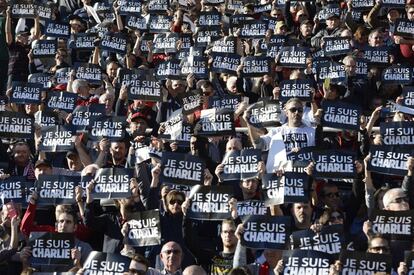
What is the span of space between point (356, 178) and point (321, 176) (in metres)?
0.37

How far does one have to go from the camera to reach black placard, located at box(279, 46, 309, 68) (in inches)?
723

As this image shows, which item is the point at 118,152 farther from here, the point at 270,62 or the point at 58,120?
the point at 270,62

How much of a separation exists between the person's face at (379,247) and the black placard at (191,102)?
4523 mm

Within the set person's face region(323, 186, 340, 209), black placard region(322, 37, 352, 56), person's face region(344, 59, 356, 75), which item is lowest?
person's face region(323, 186, 340, 209)

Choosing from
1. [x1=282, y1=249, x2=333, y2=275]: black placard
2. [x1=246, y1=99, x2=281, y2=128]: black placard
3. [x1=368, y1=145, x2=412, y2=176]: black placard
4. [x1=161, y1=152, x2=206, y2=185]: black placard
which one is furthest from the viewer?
[x1=246, y1=99, x2=281, y2=128]: black placard

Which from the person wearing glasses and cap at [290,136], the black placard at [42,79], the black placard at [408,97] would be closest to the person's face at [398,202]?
the person wearing glasses and cap at [290,136]

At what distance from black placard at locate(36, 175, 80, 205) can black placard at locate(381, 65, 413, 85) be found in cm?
446

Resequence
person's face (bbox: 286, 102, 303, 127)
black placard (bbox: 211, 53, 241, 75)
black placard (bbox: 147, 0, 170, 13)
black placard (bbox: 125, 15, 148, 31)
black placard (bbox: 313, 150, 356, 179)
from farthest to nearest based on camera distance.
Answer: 1. black placard (bbox: 147, 0, 170, 13)
2. black placard (bbox: 125, 15, 148, 31)
3. black placard (bbox: 211, 53, 241, 75)
4. person's face (bbox: 286, 102, 303, 127)
5. black placard (bbox: 313, 150, 356, 179)

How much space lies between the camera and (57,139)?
53.6ft

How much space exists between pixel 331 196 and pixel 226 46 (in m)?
5.46

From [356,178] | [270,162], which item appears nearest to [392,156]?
[356,178]

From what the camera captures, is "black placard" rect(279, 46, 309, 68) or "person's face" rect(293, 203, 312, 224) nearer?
"person's face" rect(293, 203, 312, 224)

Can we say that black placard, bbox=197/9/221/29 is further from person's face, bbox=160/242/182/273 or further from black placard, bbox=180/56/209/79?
person's face, bbox=160/242/182/273

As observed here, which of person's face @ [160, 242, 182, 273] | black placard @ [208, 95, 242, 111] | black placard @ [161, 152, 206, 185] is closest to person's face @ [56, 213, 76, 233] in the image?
black placard @ [161, 152, 206, 185]
